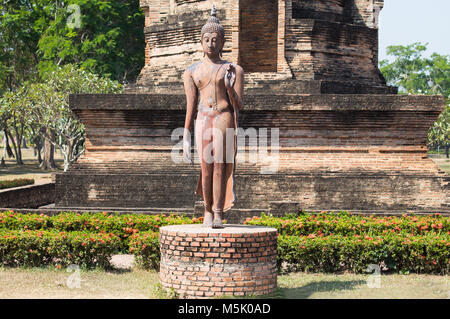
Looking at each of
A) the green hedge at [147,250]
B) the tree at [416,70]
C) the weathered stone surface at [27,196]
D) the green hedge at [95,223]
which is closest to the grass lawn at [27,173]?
the weathered stone surface at [27,196]

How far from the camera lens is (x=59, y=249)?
873 centimetres

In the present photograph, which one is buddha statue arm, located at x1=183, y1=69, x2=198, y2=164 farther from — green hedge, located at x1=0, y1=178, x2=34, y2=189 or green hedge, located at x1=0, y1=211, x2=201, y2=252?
green hedge, located at x1=0, y1=178, x2=34, y2=189

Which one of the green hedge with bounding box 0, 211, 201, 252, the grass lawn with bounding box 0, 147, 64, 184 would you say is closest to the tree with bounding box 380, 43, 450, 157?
the grass lawn with bounding box 0, 147, 64, 184

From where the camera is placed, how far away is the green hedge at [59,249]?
8.70m

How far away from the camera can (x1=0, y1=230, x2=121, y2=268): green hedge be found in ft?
28.6

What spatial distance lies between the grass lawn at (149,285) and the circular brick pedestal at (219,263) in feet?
1.17

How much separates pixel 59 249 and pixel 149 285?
175 centimetres

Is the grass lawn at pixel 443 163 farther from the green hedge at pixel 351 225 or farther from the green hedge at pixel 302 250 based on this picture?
the green hedge at pixel 302 250

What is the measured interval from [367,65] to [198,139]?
9.04 metres

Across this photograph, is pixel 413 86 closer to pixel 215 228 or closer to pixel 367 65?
pixel 367 65

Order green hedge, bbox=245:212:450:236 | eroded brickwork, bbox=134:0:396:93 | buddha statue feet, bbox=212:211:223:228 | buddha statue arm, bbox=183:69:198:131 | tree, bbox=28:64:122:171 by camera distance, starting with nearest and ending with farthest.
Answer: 1. buddha statue feet, bbox=212:211:223:228
2. buddha statue arm, bbox=183:69:198:131
3. green hedge, bbox=245:212:450:236
4. eroded brickwork, bbox=134:0:396:93
5. tree, bbox=28:64:122:171

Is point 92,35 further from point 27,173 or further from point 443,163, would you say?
point 443,163

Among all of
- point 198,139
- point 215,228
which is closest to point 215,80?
point 198,139

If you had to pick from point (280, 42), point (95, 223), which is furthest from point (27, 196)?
point (280, 42)
